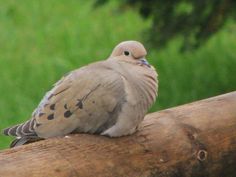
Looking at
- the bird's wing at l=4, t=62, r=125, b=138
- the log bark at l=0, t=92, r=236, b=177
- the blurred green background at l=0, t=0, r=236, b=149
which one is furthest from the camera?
the blurred green background at l=0, t=0, r=236, b=149

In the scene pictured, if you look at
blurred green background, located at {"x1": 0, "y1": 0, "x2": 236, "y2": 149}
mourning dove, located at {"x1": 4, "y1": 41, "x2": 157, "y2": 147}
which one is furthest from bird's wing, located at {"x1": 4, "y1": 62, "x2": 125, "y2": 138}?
blurred green background, located at {"x1": 0, "y1": 0, "x2": 236, "y2": 149}

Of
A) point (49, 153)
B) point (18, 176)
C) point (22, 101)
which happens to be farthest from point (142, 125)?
point (22, 101)

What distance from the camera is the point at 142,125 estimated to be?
269cm

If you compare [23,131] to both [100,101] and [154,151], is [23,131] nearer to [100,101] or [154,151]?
[100,101]

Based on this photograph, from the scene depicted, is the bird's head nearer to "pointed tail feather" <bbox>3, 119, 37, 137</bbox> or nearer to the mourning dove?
the mourning dove

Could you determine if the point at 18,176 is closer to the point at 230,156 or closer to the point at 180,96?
the point at 230,156

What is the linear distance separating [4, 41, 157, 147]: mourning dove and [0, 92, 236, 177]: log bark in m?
0.06

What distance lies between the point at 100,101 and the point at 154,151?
0.77 feet

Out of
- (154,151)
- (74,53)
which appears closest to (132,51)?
(154,151)

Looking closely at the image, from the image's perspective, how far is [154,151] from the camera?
2.56 m

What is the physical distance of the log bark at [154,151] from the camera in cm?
227

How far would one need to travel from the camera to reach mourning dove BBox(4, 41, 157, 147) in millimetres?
2588

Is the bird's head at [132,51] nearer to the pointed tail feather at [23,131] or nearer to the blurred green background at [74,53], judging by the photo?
the pointed tail feather at [23,131]

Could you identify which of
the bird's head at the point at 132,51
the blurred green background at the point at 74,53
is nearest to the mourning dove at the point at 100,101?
the bird's head at the point at 132,51
